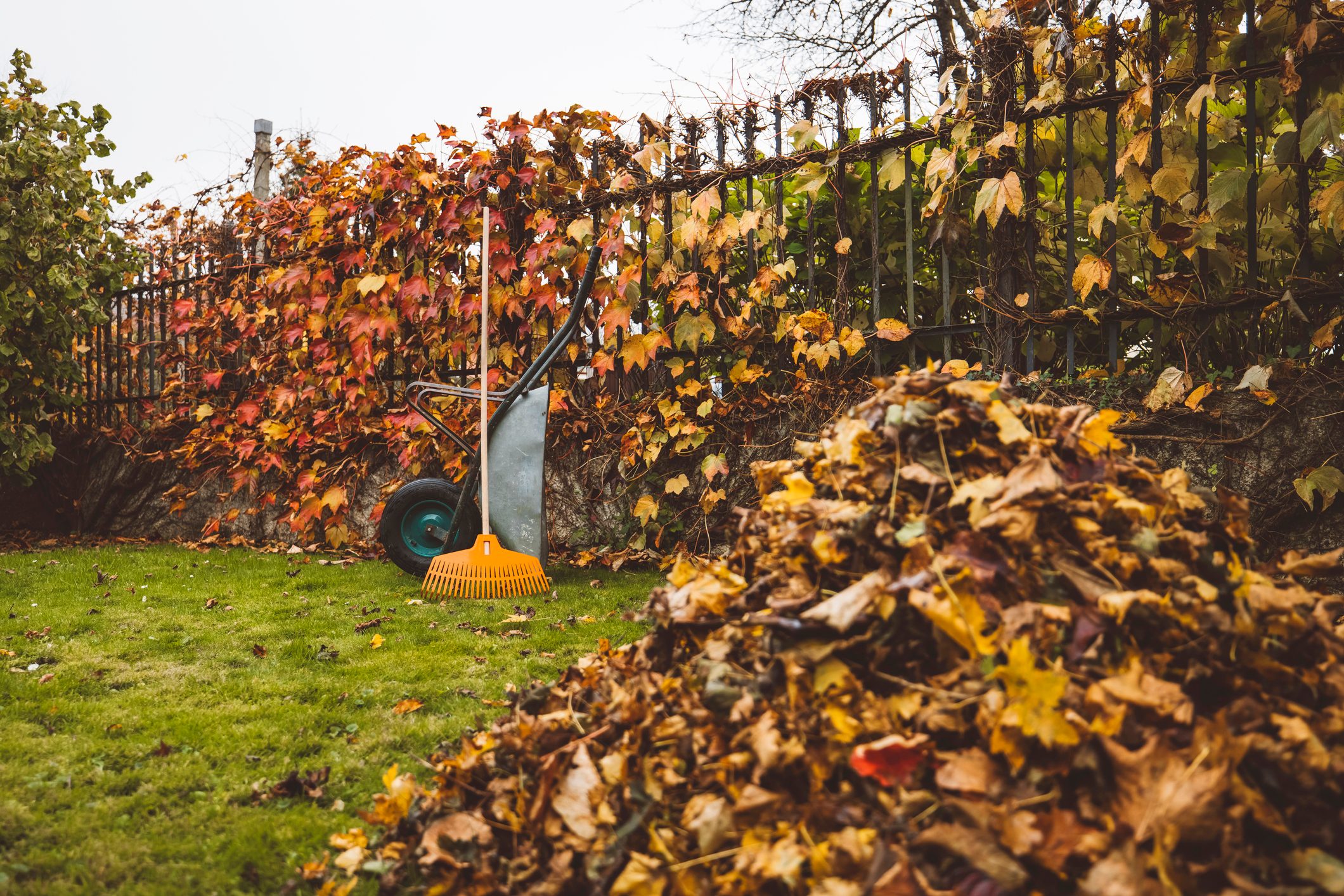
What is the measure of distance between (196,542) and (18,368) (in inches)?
65.5

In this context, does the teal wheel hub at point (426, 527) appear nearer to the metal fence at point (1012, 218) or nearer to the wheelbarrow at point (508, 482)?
the wheelbarrow at point (508, 482)

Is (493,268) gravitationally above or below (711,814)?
above

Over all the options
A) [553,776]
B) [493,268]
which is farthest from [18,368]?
[553,776]

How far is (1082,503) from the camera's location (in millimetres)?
1214

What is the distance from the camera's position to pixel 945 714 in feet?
3.35

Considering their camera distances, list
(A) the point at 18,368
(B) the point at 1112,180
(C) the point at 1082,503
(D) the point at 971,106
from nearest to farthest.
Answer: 1. (C) the point at 1082,503
2. (B) the point at 1112,180
3. (D) the point at 971,106
4. (A) the point at 18,368

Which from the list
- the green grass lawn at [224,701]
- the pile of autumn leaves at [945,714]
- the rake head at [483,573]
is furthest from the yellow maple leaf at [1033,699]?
the rake head at [483,573]

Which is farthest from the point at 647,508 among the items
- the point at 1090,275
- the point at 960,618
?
the point at 960,618

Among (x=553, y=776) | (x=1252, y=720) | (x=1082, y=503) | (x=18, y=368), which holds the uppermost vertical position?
(x=18, y=368)

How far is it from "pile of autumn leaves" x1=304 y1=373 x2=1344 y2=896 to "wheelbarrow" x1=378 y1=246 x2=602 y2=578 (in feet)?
6.40

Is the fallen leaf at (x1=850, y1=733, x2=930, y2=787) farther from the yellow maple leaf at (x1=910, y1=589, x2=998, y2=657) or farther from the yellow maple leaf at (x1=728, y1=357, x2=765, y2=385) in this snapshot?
the yellow maple leaf at (x1=728, y1=357, x2=765, y2=385)

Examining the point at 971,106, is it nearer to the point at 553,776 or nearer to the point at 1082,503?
the point at 1082,503

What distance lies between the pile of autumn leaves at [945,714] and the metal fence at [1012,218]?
1338 mm

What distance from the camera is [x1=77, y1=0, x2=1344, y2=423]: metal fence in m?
2.39
